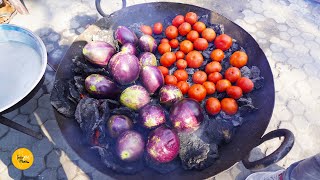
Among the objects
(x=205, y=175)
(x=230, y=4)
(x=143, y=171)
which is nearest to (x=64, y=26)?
(x=230, y=4)

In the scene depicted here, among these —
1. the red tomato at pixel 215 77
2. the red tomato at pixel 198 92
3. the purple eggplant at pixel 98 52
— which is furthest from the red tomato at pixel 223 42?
the purple eggplant at pixel 98 52

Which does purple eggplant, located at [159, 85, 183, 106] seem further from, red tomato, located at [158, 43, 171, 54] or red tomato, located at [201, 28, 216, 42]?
red tomato, located at [201, 28, 216, 42]

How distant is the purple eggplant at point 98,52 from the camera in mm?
2420

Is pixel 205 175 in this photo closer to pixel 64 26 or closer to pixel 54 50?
pixel 54 50

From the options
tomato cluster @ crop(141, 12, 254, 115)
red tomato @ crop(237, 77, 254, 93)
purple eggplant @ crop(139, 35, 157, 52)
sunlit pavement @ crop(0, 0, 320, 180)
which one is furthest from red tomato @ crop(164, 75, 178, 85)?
sunlit pavement @ crop(0, 0, 320, 180)

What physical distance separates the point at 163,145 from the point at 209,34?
4.61 ft

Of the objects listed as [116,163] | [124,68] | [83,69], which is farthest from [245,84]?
[83,69]

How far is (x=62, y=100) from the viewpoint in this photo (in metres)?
2.24

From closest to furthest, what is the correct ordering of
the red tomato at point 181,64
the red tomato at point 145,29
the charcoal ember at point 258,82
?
the charcoal ember at point 258,82 → the red tomato at point 181,64 → the red tomato at point 145,29

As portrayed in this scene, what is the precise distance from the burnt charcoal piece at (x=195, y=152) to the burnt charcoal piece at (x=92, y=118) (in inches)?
26.3

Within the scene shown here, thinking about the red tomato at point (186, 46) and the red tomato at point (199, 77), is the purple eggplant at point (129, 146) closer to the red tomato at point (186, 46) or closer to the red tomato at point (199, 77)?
the red tomato at point (199, 77)

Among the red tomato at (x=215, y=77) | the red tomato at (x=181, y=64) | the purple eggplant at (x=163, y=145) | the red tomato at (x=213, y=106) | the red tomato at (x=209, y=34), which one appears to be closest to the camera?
the purple eggplant at (x=163, y=145)

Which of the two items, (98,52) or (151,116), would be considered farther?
(98,52)

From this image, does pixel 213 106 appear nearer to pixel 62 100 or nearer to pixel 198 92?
pixel 198 92
